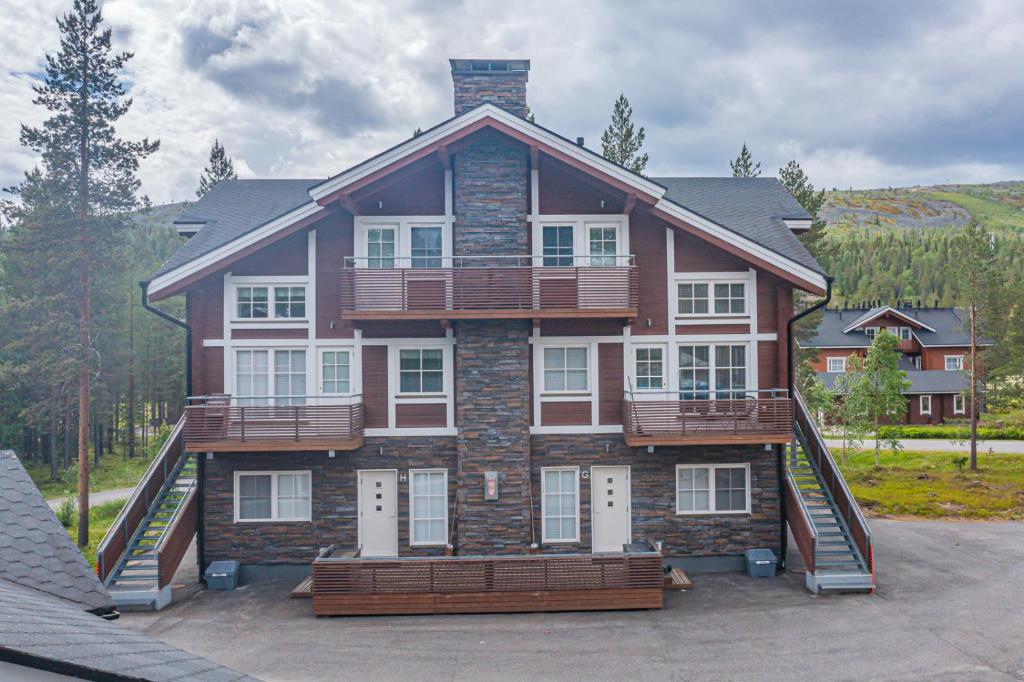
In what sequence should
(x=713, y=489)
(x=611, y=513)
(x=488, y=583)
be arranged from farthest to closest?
(x=713, y=489), (x=611, y=513), (x=488, y=583)

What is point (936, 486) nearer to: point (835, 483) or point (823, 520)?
point (835, 483)

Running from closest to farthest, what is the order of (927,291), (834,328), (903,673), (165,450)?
(903,673) → (165,450) → (834,328) → (927,291)

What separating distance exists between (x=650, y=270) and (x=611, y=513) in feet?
21.0

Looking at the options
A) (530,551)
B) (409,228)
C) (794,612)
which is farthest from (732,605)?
(409,228)

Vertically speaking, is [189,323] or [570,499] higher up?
[189,323]

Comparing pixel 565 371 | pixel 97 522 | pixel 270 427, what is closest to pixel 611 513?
pixel 565 371

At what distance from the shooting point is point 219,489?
1661 cm

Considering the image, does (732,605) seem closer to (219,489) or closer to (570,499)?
(570,499)

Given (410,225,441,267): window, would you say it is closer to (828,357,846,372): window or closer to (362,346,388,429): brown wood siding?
(362,346,388,429): brown wood siding

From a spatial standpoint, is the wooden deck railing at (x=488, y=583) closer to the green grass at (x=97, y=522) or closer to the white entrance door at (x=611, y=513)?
the white entrance door at (x=611, y=513)

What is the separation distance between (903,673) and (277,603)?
41.2ft

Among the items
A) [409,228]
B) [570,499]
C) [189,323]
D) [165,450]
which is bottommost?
[570,499]

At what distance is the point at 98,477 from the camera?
130 ft

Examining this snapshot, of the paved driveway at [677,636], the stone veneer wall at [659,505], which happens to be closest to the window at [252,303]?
the paved driveway at [677,636]
